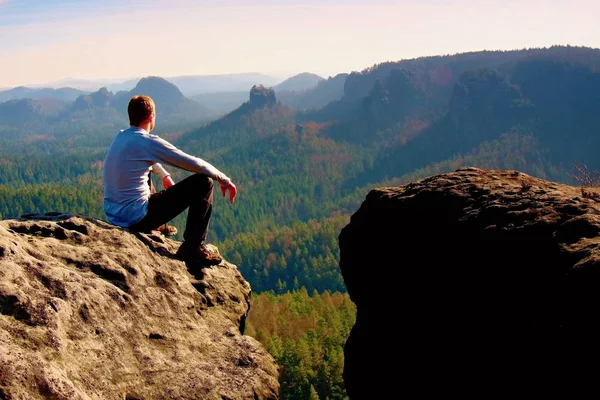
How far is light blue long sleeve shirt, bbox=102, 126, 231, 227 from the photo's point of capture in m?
10.6

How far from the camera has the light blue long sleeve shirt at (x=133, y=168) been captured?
1063 cm

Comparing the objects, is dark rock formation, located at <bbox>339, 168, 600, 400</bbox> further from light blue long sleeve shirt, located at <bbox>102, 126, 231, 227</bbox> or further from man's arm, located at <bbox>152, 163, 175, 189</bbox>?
man's arm, located at <bbox>152, 163, 175, 189</bbox>

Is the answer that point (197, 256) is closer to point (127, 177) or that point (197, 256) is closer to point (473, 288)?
point (127, 177)

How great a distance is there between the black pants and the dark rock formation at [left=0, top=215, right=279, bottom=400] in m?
0.40

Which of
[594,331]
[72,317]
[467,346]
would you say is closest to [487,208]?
[467,346]

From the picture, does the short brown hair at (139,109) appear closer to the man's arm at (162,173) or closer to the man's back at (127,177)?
the man's back at (127,177)

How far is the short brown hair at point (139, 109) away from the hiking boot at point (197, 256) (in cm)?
261

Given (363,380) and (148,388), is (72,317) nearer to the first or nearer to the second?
(148,388)

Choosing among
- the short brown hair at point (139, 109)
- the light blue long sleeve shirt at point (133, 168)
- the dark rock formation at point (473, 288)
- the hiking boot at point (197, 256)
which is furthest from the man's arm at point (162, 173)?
the dark rock formation at point (473, 288)

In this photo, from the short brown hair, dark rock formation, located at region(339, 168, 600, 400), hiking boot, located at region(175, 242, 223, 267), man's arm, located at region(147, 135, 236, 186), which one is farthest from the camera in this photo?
hiking boot, located at region(175, 242, 223, 267)

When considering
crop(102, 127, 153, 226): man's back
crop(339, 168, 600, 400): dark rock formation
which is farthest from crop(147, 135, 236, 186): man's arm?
crop(339, 168, 600, 400): dark rock formation

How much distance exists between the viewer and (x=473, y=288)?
9.43 meters

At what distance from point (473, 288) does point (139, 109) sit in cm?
696

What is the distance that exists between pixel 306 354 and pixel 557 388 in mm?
48636
